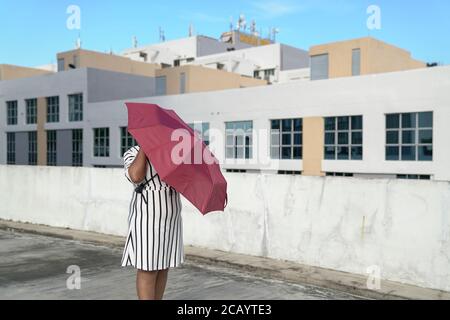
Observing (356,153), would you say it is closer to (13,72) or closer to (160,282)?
(160,282)

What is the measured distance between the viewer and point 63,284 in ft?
21.5

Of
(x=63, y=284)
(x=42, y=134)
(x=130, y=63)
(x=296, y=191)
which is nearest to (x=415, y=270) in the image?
(x=296, y=191)

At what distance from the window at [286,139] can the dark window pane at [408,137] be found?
6733 mm

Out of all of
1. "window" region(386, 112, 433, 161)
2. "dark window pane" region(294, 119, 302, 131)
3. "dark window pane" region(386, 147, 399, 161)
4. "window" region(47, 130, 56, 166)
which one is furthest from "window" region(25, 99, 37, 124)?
"window" region(386, 112, 433, 161)

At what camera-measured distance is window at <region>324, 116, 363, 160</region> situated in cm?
2956

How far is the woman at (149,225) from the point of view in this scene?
341 centimetres

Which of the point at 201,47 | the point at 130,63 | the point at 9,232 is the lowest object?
the point at 9,232

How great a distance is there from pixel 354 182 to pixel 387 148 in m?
22.7

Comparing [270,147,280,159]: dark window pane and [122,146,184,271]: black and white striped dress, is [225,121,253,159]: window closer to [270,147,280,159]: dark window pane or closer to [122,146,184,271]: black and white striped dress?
[270,147,280,159]: dark window pane

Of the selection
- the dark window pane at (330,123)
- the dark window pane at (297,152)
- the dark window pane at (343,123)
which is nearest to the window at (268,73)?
the dark window pane at (297,152)

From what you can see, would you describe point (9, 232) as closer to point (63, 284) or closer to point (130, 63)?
point (63, 284)

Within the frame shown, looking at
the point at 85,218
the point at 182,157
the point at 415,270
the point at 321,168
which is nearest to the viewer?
the point at 182,157

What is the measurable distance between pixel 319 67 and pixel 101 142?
19514 millimetres

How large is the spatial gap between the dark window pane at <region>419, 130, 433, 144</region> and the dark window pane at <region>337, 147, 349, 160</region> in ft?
14.6
